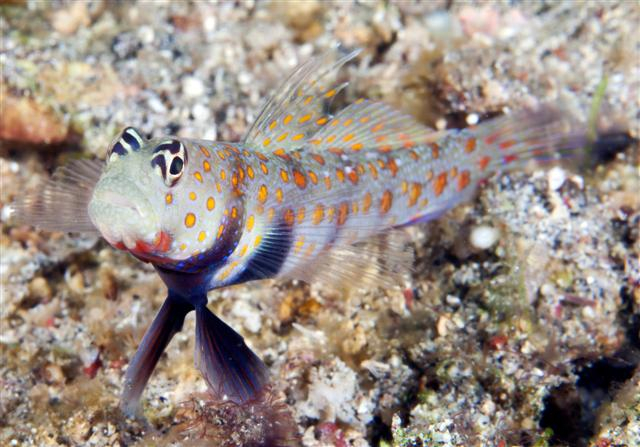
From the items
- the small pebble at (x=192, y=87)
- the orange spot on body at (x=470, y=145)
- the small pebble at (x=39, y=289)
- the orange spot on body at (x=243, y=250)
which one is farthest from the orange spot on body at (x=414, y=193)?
the small pebble at (x=39, y=289)

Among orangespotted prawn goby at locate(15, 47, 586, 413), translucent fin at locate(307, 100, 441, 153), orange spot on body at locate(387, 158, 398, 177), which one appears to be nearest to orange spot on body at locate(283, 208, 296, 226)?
orangespotted prawn goby at locate(15, 47, 586, 413)

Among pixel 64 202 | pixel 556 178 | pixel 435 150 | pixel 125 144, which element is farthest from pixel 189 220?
pixel 556 178

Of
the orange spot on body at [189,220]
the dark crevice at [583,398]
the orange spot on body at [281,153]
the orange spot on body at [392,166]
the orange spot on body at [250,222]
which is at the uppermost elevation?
the orange spot on body at [392,166]

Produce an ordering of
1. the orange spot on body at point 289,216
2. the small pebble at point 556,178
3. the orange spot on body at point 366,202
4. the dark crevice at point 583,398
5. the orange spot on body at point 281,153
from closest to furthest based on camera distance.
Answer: the orange spot on body at point 289,216
the dark crevice at point 583,398
the orange spot on body at point 281,153
the orange spot on body at point 366,202
the small pebble at point 556,178

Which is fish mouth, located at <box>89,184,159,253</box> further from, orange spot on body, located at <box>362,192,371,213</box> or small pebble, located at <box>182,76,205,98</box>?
small pebble, located at <box>182,76,205,98</box>

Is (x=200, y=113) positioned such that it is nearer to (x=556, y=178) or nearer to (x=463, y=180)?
(x=463, y=180)

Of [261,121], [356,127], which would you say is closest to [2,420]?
[261,121]

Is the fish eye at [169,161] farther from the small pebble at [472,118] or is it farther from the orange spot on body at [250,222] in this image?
the small pebble at [472,118]
